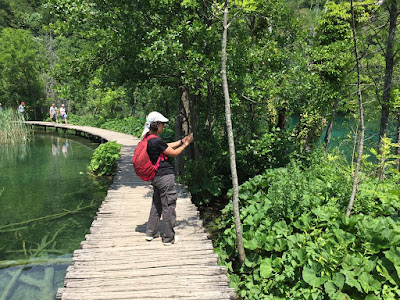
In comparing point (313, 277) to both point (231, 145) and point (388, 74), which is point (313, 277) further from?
point (388, 74)

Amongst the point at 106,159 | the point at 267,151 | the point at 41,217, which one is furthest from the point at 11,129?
the point at 267,151

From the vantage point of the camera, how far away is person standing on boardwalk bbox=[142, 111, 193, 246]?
407 centimetres

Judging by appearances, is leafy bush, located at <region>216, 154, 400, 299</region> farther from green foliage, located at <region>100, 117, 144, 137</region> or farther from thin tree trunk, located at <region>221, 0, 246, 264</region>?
green foliage, located at <region>100, 117, 144, 137</region>

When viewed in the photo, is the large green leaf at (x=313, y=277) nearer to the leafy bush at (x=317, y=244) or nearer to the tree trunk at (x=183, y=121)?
the leafy bush at (x=317, y=244)

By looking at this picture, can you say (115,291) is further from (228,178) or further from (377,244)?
(228,178)

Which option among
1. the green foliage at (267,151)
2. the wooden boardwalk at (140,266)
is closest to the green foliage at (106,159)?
the green foliage at (267,151)

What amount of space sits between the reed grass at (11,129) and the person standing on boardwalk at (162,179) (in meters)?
16.3

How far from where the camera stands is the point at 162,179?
13.7 ft

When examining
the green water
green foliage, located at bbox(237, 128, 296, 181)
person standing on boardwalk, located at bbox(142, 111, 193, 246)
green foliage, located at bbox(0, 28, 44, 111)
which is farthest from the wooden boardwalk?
green foliage, located at bbox(0, 28, 44, 111)

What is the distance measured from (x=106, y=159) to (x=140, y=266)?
7808 mm

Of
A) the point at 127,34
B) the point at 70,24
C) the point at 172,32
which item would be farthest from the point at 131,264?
the point at 70,24

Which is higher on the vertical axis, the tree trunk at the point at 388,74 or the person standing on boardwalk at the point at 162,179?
the tree trunk at the point at 388,74

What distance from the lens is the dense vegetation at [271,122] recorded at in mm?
3953

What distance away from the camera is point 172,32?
614cm
